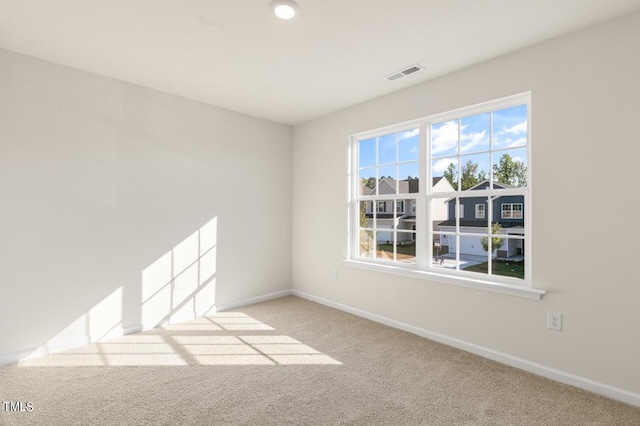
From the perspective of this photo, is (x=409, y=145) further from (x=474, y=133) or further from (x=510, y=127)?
(x=510, y=127)

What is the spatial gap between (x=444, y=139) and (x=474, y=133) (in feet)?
0.95

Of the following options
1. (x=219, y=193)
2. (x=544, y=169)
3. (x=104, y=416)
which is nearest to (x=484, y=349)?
(x=544, y=169)

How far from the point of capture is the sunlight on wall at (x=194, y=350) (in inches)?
102

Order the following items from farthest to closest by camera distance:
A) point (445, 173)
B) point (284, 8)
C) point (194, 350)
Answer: point (445, 173), point (194, 350), point (284, 8)

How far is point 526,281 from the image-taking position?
8.36ft

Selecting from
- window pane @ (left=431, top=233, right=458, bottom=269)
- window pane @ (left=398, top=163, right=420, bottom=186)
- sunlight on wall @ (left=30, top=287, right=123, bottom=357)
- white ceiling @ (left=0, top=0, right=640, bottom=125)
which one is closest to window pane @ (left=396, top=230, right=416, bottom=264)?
window pane @ (left=431, top=233, right=458, bottom=269)

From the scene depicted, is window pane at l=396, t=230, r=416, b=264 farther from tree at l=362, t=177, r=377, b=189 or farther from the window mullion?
tree at l=362, t=177, r=377, b=189

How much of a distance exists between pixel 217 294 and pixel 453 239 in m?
2.83

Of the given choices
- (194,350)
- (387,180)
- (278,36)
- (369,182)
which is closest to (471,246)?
(387,180)

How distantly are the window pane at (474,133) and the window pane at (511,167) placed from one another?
16 centimetres

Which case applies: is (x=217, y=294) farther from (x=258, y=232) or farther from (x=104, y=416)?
(x=104, y=416)

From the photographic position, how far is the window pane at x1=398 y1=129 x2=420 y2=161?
3.36 meters

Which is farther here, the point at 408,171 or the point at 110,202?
the point at 408,171

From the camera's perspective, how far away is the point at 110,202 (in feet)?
9.94
